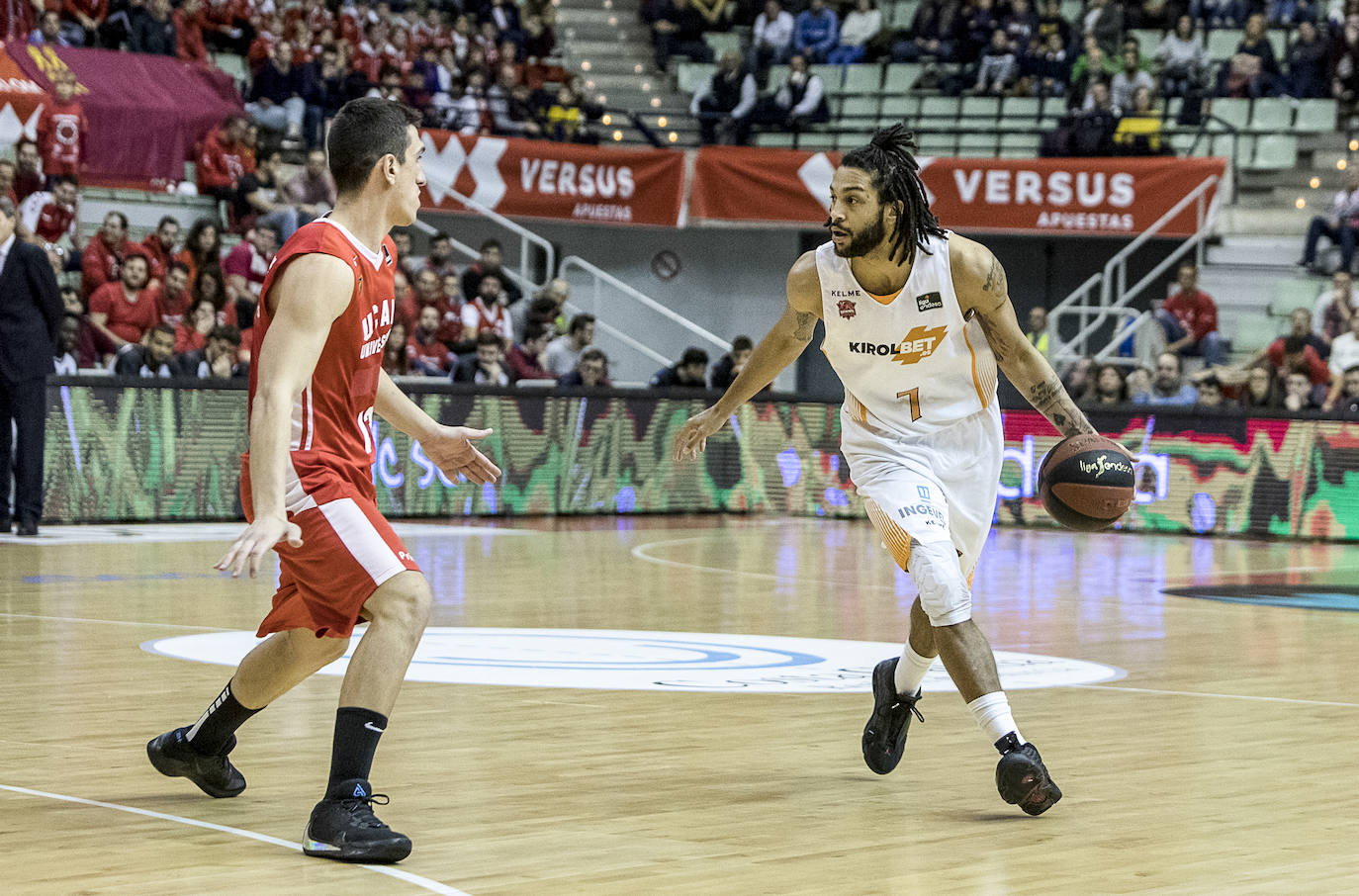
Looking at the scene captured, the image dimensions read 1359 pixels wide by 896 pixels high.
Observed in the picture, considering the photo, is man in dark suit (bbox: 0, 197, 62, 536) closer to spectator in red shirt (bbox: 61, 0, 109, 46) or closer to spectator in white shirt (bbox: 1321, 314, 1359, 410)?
spectator in red shirt (bbox: 61, 0, 109, 46)

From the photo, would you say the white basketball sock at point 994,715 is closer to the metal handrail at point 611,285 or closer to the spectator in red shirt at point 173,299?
the spectator in red shirt at point 173,299

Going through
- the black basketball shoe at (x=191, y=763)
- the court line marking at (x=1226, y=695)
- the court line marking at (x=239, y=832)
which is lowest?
the court line marking at (x=1226, y=695)

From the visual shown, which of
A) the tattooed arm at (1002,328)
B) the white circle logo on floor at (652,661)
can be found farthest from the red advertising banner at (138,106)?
the tattooed arm at (1002,328)

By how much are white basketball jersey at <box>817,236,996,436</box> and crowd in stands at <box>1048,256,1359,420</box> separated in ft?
36.5

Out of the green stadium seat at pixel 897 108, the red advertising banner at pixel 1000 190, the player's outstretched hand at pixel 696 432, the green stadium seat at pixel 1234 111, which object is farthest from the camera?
the green stadium seat at pixel 897 108

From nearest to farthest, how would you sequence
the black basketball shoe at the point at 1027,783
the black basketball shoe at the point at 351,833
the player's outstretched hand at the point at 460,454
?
the black basketball shoe at the point at 351,833
the black basketball shoe at the point at 1027,783
the player's outstretched hand at the point at 460,454

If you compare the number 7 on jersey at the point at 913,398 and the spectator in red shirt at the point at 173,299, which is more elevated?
the spectator in red shirt at the point at 173,299

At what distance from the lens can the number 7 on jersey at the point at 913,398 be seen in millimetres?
6051

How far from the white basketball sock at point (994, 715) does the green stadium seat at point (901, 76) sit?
19.3 m

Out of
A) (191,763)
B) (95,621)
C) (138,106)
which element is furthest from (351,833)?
(138,106)

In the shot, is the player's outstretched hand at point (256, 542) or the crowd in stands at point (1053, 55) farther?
the crowd in stands at point (1053, 55)

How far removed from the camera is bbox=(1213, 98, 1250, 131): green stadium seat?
882 inches

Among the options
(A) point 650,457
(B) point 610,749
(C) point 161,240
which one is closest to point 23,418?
(C) point 161,240

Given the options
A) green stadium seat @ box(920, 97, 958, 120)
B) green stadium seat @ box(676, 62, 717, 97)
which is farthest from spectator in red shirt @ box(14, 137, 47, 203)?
green stadium seat @ box(920, 97, 958, 120)
